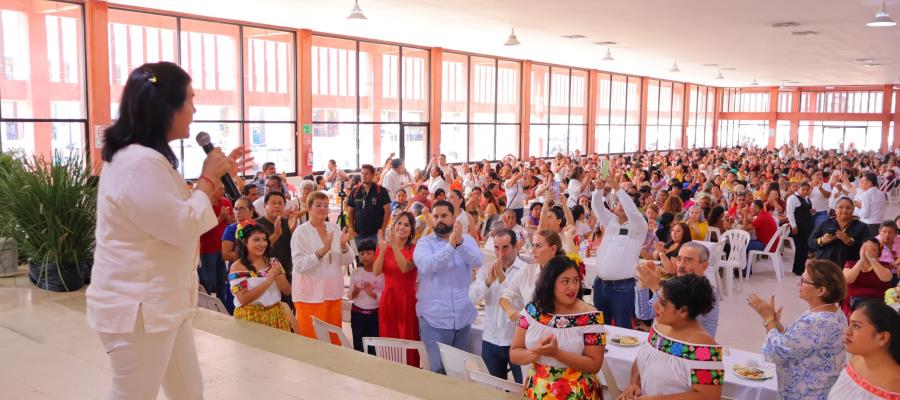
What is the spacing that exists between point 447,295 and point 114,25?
364 inches

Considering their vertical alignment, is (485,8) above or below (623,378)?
above

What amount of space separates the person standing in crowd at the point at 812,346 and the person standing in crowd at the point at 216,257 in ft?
16.4

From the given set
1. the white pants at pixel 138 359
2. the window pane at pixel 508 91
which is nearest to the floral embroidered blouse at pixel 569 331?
the white pants at pixel 138 359

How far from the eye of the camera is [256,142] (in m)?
14.0

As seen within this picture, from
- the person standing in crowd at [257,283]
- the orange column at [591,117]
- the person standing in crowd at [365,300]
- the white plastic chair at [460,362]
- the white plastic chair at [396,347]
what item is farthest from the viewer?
the orange column at [591,117]

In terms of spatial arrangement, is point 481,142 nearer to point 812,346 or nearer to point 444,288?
point 444,288

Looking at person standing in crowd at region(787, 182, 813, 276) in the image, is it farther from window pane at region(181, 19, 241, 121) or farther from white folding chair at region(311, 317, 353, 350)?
window pane at region(181, 19, 241, 121)

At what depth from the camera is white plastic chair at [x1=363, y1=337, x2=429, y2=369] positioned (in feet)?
13.8

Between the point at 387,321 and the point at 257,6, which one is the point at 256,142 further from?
the point at 387,321

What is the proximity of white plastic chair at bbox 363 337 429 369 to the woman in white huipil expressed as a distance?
2.32m

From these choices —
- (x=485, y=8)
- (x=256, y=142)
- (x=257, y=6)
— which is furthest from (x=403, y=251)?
(x=256, y=142)

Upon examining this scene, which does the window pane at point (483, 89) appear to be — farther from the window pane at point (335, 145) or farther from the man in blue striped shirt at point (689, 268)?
the man in blue striped shirt at point (689, 268)

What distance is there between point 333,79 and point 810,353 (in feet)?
42.9

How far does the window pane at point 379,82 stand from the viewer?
16.0 metres
